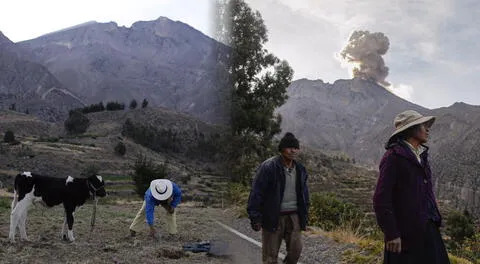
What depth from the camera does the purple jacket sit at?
→ 4.39 m

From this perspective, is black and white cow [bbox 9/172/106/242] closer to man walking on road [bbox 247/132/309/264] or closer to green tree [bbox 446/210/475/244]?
man walking on road [bbox 247/132/309/264]

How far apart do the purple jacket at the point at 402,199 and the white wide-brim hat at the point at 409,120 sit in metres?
0.20

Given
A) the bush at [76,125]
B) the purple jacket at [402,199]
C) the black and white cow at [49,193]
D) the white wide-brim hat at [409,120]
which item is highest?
the bush at [76,125]

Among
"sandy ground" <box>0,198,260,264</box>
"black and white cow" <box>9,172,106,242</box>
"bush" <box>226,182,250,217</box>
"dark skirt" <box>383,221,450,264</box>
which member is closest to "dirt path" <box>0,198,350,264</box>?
"sandy ground" <box>0,198,260,264</box>

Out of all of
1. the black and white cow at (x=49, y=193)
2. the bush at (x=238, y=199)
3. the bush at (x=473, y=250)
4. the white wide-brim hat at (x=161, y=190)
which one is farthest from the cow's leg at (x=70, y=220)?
the bush at (x=473, y=250)

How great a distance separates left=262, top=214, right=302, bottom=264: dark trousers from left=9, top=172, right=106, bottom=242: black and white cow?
16.2ft

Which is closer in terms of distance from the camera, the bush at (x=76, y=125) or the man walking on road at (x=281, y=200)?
the man walking on road at (x=281, y=200)

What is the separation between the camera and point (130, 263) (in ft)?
26.1

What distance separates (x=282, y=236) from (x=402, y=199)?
2.04 metres

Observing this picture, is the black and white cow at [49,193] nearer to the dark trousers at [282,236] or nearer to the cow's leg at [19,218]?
the cow's leg at [19,218]

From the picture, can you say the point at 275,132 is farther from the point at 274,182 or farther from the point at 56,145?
the point at 56,145

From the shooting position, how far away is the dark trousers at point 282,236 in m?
6.07

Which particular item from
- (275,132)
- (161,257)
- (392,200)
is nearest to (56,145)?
(275,132)

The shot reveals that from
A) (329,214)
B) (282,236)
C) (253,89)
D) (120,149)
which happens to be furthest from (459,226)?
(120,149)
